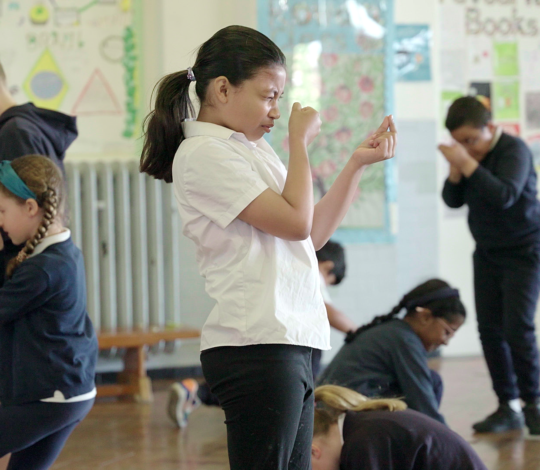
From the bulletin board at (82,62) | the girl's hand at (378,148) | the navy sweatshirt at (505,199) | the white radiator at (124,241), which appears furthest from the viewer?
the bulletin board at (82,62)

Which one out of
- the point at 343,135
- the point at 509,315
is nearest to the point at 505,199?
the point at 509,315

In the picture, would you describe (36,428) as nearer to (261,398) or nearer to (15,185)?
(15,185)

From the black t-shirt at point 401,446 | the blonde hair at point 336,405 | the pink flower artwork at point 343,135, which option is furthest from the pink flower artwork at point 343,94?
the black t-shirt at point 401,446

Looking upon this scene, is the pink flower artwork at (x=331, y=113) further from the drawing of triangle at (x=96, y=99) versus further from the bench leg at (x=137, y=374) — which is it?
the bench leg at (x=137, y=374)

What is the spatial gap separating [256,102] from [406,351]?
1282 mm

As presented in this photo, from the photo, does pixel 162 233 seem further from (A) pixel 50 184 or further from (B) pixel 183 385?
(A) pixel 50 184

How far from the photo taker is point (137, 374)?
393cm

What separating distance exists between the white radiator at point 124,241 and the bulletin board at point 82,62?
0.28 meters

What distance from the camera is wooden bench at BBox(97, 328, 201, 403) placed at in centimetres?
377

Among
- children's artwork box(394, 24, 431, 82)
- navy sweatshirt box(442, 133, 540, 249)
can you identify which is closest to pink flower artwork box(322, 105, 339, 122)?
children's artwork box(394, 24, 431, 82)

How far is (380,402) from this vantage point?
1.81 metres

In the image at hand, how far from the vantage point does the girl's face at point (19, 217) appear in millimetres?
1689

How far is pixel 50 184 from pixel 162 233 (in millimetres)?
2564

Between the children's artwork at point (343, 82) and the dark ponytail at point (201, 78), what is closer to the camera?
the dark ponytail at point (201, 78)
